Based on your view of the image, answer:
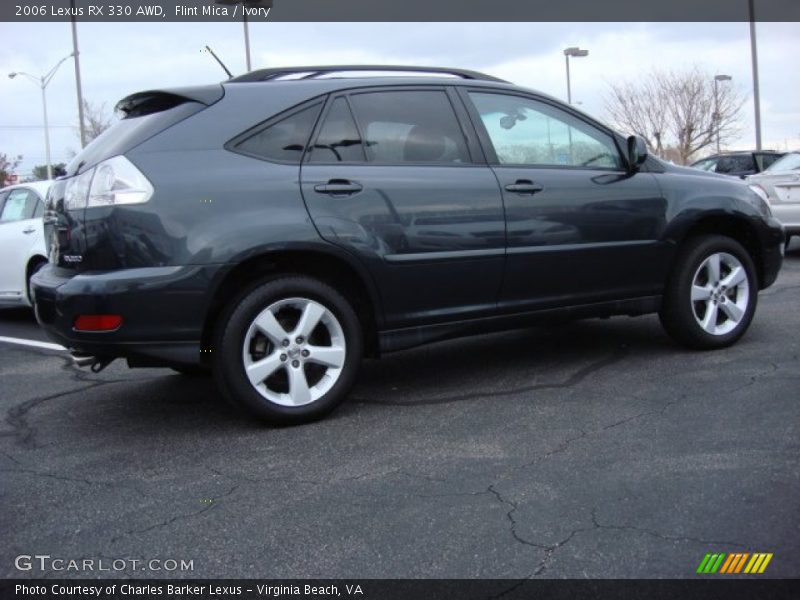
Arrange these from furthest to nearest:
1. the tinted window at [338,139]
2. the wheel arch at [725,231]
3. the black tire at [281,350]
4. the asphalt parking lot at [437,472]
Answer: the wheel arch at [725,231], the tinted window at [338,139], the black tire at [281,350], the asphalt parking lot at [437,472]

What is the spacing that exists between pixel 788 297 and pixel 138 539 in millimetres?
6465

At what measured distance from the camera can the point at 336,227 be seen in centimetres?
398

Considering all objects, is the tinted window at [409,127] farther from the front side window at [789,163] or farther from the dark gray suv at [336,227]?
the front side window at [789,163]

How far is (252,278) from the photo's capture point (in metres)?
3.95

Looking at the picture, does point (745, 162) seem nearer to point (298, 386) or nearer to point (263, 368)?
point (298, 386)

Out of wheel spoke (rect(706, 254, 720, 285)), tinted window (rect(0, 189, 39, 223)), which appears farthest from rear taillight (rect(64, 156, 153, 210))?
tinted window (rect(0, 189, 39, 223))

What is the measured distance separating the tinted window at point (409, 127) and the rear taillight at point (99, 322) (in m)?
1.52

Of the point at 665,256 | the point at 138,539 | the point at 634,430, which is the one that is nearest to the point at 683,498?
the point at 634,430

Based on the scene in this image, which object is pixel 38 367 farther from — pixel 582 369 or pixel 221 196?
pixel 582 369

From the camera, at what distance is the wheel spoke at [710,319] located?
205 inches

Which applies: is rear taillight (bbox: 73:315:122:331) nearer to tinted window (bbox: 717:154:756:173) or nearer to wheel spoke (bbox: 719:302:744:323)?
wheel spoke (bbox: 719:302:744:323)

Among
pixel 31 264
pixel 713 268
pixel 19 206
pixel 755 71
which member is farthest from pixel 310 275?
pixel 755 71

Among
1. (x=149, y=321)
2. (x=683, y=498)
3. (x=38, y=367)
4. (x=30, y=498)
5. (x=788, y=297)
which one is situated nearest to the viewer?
(x=683, y=498)

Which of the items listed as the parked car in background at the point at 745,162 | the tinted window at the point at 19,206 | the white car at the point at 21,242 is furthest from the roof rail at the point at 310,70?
the parked car in background at the point at 745,162
